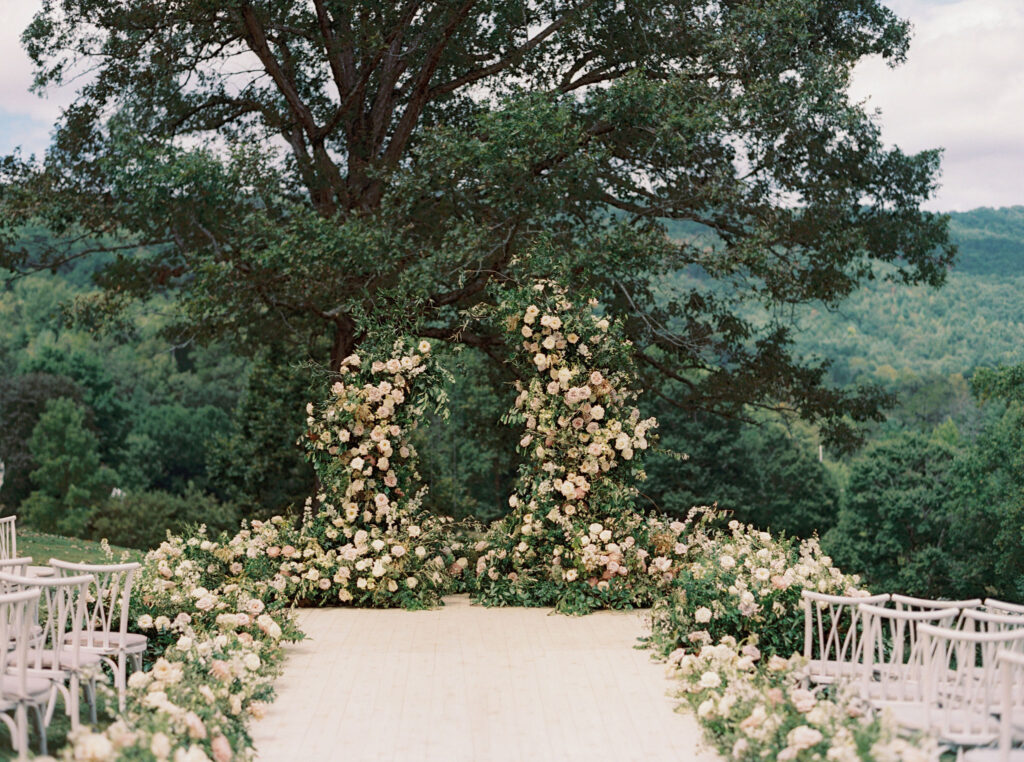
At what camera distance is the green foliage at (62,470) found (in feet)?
118

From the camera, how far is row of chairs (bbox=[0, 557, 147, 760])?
457 centimetres

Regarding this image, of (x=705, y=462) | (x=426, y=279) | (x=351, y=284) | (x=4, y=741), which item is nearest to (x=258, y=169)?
(x=351, y=284)

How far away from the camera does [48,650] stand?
5.61 m

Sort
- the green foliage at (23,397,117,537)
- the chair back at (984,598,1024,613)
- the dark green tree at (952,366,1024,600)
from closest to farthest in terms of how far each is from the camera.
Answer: the chair back at (984,598,1024,613)
the dark green tree at (952,366,1024,600)
the green foliage at (23,397,117,537)

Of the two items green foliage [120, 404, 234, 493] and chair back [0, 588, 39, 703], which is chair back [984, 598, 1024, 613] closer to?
chair back [0, 588, 39, 703]

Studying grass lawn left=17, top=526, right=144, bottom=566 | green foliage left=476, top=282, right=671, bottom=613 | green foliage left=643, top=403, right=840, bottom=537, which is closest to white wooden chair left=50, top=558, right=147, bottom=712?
green foliage left=476, top=282, right=671, bottom=613

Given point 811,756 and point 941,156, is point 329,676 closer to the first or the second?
point 811,756

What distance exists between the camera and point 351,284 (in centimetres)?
1236

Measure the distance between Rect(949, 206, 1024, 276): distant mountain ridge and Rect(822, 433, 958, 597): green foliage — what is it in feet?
66.8

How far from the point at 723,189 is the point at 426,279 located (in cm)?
342

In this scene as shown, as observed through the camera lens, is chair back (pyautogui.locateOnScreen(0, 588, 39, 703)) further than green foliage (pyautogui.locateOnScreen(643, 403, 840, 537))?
No

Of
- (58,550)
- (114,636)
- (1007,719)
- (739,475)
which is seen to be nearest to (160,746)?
(114,636)

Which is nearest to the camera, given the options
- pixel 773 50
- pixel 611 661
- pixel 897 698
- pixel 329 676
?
pixel 897 698

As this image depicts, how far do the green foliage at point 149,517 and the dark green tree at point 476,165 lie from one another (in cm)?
1220
